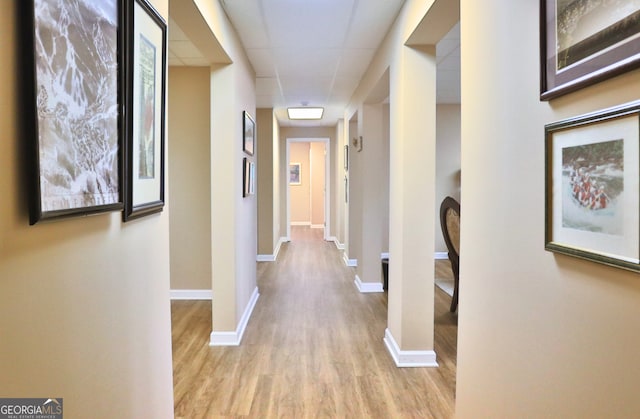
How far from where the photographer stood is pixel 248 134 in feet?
11.6

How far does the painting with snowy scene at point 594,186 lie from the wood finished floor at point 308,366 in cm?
157

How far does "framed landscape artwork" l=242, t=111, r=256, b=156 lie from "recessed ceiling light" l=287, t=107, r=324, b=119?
204 centimetres

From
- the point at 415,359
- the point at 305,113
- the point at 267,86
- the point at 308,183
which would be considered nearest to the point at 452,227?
the point at 415,359

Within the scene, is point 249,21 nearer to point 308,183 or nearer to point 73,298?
point 73,298

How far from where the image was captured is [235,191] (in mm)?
2984

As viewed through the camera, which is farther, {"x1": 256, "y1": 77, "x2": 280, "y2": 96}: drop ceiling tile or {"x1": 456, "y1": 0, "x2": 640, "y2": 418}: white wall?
{"x1": 256, "y1": 77, "x2": 280, "y2": 96}: drop ceiling tile

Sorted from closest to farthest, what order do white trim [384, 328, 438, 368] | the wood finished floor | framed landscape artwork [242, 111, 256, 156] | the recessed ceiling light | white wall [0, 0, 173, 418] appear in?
white wall [0, 0, 173, 418] < the wood finished floor < white trim [384, 328, 438, 368] < framed landscape artwork [242, 111, 256, 156] < the recessed ceiling light

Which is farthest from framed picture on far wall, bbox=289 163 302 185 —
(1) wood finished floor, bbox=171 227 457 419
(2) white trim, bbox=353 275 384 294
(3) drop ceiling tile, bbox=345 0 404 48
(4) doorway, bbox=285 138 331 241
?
(3) drop ceiling tile, bbox=345 0 404 48

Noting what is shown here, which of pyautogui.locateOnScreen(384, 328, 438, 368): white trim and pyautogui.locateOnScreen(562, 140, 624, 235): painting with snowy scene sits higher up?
pyautogui.locateOnScreen(562, 140, 624, 235): painting with snowy scene

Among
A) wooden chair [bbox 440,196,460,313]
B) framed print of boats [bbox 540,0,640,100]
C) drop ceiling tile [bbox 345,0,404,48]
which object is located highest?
drop ceiling tile [bbox 345,0,404,48]

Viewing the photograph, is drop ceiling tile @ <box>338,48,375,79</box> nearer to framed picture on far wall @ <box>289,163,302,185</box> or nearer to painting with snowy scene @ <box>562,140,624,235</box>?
painting with snowy scene @ <box>562,140,624,235</box>

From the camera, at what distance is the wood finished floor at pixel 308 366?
212 centimetres

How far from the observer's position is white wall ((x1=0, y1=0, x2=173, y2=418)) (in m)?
0.74

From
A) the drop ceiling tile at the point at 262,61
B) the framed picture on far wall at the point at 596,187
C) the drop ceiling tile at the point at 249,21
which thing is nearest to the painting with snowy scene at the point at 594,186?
the framed picture on far wall at the point at 596,187
